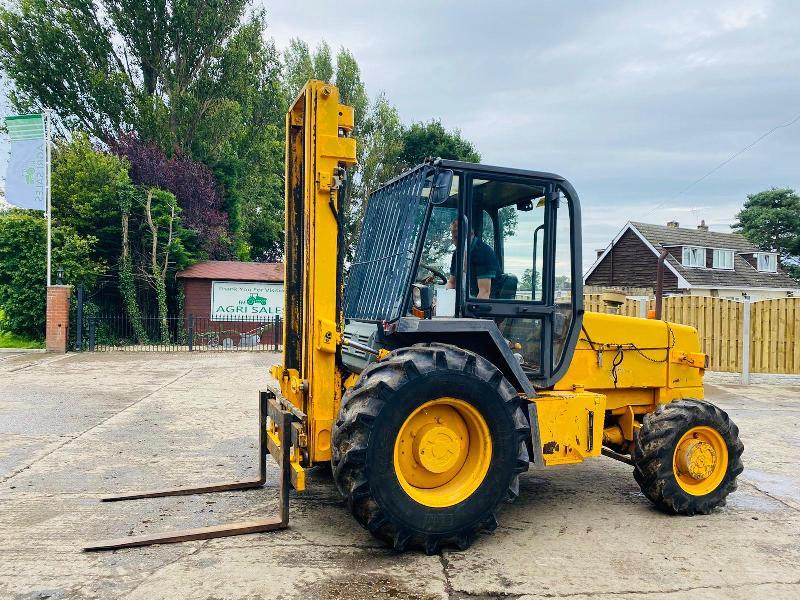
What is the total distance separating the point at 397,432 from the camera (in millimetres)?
3992

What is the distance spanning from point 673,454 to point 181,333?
19.1m

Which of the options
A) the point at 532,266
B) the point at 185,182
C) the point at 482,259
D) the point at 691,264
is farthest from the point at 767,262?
Answer: the point at 482,259

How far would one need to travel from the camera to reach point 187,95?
25047mm

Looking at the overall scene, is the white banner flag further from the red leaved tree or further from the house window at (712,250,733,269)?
the house window at (712,250,733,269)

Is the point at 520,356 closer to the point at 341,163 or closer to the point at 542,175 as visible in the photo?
Result: the point at 542,175

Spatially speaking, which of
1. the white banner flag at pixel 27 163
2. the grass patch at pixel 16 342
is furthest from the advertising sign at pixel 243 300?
the white banner flag at pixel 27 163

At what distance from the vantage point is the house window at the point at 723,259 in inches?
1519

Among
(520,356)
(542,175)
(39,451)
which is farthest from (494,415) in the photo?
(39,451)

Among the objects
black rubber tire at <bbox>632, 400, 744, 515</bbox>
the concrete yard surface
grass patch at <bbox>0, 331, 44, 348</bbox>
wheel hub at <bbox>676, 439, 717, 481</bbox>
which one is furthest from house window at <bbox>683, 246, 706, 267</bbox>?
wheel hub at <bbox>676, 439, 717, 481</bbox>

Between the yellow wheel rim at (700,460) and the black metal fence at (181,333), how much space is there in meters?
15.5

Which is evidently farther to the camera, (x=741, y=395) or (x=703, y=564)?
(x=741, y=395)

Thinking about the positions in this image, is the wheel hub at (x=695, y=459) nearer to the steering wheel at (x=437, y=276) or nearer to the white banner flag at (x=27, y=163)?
the steering wheel at (x=437, y=276)

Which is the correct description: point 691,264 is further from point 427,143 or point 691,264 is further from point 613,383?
point 613,383

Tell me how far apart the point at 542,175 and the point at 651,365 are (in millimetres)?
2115
